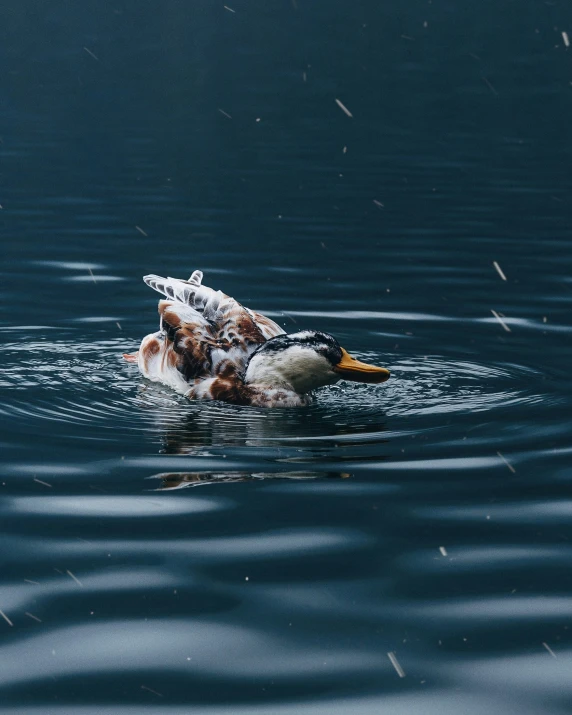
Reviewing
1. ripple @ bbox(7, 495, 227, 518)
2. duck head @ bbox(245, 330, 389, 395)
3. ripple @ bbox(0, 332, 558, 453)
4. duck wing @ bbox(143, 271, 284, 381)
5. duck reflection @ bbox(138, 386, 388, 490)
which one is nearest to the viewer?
ripple @ bbox(7, 495, 227, 518)

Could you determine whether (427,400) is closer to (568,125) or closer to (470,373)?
(470,373)

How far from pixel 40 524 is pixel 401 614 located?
201 centimetres

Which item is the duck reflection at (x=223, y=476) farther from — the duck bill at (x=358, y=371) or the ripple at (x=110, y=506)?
the duck bill at (x=358, y=371)

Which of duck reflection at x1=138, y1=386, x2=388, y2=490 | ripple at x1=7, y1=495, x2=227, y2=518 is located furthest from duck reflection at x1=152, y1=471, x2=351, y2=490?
ripple at x1=7, y1=495, x2=227, y2=518

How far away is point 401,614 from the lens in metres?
5.73

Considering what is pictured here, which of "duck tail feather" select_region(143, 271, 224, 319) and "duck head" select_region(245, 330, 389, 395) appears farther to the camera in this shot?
"duck tail feather" select_region(143, 271, 224, 319)

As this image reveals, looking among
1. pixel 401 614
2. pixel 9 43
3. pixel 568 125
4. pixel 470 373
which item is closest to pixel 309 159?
pixel 568 125

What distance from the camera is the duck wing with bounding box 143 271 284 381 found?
9.73m

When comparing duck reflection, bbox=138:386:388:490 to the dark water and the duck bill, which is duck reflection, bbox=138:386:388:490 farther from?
the duck bill

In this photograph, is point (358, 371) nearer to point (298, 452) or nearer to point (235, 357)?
point (235, 357)

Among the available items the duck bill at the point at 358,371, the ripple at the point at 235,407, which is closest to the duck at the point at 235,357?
the duck bill at the point at 358,371

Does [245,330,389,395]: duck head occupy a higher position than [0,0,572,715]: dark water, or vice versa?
[245,330,389,395]: duck head

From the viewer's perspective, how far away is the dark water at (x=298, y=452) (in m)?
5.30

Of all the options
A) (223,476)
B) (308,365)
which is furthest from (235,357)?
(223,476)
